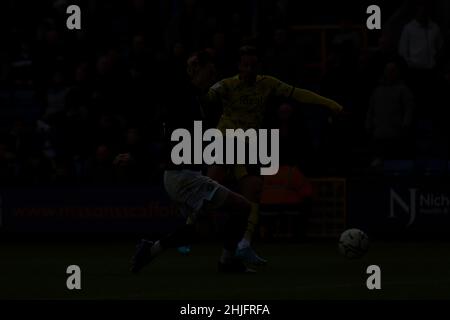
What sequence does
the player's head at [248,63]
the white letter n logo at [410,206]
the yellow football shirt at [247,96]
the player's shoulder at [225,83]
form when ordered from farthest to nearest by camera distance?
the white letter n logo at [410,206] → the player's shoulder at [225,83] → the yellow football shirt at [247,96] → the player's head at [248,63]

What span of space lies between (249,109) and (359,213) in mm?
5955

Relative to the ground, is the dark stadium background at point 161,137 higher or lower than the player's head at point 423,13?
lower

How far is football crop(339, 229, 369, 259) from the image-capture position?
55.8 feet

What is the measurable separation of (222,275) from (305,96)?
7.79ft

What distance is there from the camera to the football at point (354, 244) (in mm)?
17016

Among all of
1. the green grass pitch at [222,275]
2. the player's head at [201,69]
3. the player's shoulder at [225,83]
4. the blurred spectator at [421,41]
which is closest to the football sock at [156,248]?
the green grass pitch at [222,275]

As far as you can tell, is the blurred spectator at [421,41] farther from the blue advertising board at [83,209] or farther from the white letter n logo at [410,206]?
the blue advertising board at [83,209]

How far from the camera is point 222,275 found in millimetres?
15203

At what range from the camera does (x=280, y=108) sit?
72.2 feet

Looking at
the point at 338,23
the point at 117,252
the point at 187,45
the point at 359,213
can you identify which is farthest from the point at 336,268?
the point at 338,23

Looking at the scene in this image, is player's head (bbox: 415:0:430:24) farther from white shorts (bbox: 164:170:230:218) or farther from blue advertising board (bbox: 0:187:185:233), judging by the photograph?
white shorts (bbox: 164:170:230:218)

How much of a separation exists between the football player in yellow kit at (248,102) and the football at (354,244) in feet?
3.63

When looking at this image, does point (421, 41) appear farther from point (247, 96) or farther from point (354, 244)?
point (247, 96)
